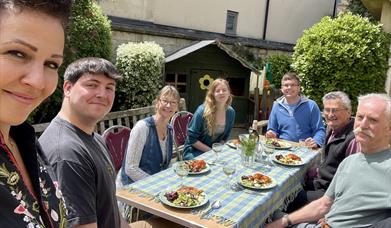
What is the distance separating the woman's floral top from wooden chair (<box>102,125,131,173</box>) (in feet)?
8.89

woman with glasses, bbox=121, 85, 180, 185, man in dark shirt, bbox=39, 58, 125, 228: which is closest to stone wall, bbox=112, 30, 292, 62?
woman with glasses, bbox=121, 85, 180, 185

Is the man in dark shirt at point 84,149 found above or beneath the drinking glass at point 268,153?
above

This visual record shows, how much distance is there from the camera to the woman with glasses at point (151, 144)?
3.37 m

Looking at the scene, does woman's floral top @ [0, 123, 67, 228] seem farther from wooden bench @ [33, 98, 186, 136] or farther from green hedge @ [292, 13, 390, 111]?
green hedge @ [292, 13, 390, 111]

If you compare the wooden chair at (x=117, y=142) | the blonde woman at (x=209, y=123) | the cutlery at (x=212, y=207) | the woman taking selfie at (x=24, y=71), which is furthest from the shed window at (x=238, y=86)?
the woman taking selfie at (x=24, y=71)

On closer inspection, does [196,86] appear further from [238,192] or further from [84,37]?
[238,192]

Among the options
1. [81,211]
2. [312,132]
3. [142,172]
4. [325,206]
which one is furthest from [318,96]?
[81,211]

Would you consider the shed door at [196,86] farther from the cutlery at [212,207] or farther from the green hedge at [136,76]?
the cutlery at [212,207]

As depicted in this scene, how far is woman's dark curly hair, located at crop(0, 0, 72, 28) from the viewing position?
0.81m

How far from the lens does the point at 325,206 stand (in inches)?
117

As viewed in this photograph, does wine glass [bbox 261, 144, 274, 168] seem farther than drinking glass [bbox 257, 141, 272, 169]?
Yes

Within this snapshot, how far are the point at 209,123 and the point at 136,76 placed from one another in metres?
2.91

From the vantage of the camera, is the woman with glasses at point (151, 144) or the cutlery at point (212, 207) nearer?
the cutlery at point (212, 207)

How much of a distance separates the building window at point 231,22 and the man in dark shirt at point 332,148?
9.77 meters
